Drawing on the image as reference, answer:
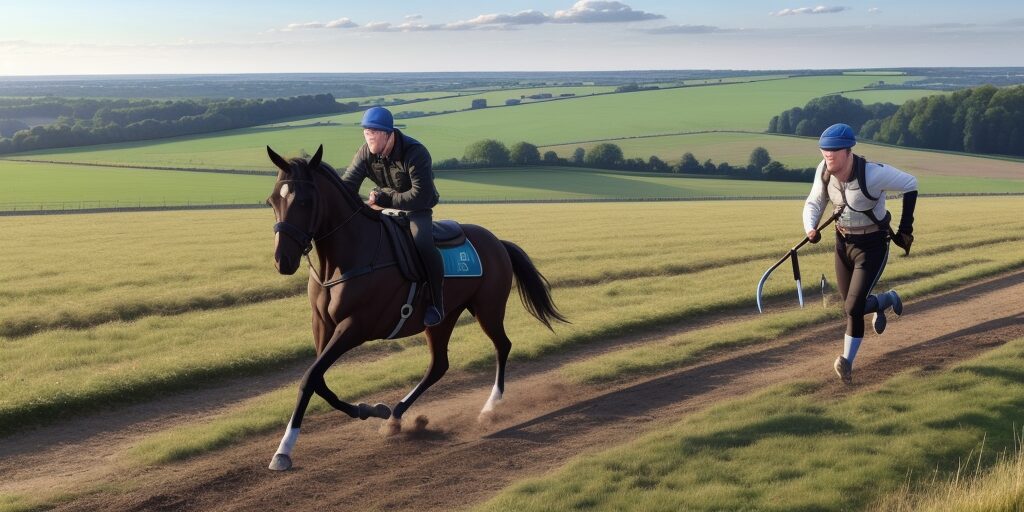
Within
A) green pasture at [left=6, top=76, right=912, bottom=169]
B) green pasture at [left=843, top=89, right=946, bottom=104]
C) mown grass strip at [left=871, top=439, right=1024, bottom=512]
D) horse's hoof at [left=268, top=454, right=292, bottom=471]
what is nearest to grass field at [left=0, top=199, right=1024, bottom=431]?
horse's hoof at [left=268, top=454, right=292, bottom=471]

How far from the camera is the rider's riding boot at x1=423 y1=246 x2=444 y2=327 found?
10.3 m

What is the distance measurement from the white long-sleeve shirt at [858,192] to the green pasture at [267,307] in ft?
10.6

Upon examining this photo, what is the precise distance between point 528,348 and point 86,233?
29.5 m

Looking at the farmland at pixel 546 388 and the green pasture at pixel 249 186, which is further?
the green pasture at pixel 249 186

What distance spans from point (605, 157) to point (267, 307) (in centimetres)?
7788

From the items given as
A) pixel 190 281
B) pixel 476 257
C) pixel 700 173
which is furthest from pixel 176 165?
pixel 476 257

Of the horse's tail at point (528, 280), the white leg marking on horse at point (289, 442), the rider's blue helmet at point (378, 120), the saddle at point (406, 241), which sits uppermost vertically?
the rider's blue helmet at point (378, 120)

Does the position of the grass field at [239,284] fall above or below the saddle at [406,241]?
below

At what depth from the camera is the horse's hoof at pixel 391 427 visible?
10.2 m

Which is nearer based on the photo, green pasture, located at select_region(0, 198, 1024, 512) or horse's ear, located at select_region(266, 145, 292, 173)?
horse's ear, located at select_region(266, 145, 292, 173)

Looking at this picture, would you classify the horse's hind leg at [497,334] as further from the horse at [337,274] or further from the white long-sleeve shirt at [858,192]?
the white long-sleeve shirt at [858,192]

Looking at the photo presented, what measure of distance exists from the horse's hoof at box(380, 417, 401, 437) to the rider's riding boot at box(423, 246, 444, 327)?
1.11 metres

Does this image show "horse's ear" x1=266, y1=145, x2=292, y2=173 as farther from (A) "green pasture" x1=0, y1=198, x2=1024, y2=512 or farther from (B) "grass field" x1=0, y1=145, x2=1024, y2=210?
(B) "grass field" x1=0, y1=145, x2=1024, y2=210

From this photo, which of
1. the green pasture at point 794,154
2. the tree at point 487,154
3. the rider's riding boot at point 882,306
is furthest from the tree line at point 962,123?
the rider's riding boot at point 882,306
